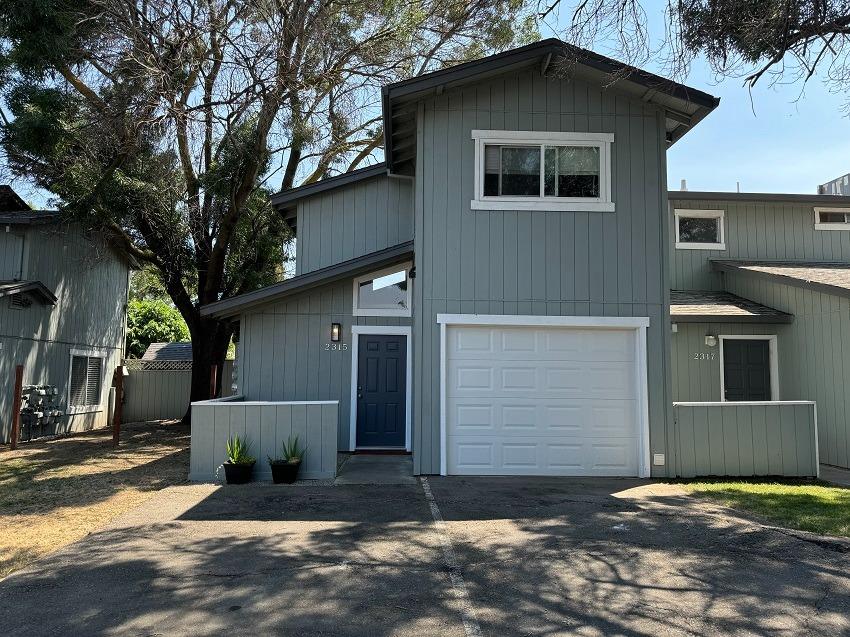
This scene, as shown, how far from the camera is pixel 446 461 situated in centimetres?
884

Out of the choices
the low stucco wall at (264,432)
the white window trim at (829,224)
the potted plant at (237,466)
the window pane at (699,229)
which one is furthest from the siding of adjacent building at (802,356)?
the potted plant at (237,466)

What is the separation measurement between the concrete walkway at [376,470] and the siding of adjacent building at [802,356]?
5505 mm

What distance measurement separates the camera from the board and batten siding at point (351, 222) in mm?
12445

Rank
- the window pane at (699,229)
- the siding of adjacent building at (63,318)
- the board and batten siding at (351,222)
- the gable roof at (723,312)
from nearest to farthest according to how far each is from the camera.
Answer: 1. the gable roof at (723,312)
2. the board and batten siding at (351,222)
3. the siding of adjacent building at (63,318)
4. the window pane at (699,229)

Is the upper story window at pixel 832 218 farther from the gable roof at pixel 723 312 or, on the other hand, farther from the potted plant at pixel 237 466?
the potted plant at pixel 237 466

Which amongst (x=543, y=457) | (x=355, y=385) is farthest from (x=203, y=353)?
(x=543, y=457)

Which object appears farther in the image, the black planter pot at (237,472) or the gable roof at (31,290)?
the gable roof at (31,290)

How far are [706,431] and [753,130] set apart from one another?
4103 millimetres

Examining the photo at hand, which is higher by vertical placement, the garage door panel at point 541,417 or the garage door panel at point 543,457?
the garage door panel at point 541,417

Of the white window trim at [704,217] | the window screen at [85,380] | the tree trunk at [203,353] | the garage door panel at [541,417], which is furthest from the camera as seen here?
the tree trunk at [203,353]

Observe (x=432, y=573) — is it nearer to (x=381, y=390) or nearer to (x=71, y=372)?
(x=381, y=390)

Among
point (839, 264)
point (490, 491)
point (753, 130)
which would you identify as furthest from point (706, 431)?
point (839, 264)

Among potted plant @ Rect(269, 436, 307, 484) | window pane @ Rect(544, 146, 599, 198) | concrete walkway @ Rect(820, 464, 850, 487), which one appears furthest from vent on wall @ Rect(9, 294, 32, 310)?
concrete walkway @ Rect(820, 464, 850, 487)

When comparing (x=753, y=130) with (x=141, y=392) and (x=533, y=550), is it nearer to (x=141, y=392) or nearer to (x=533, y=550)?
(x=533, y=550)
